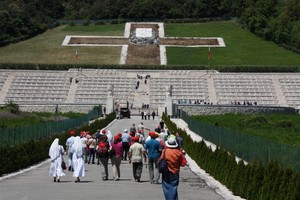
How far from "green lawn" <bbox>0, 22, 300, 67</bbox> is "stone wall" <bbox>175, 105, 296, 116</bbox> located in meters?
19.7

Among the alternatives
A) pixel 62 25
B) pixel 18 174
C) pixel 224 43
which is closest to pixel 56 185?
pixel 18 174

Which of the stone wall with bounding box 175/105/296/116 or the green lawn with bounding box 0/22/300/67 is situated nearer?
the stone wall with bounding box 175/105/296/116

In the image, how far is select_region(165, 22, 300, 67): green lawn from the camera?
92750 mm

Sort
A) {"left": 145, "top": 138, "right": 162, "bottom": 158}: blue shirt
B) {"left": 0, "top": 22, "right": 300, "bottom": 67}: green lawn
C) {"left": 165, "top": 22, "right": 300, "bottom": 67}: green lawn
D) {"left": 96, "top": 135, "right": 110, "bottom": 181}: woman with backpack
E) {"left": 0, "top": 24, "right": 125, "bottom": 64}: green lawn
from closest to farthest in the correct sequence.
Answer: {"left": 145, "top": 138, "right": 162, "bottom": 158}: blue shirt
{"left": 96, "top": 135, "right": 110, "bottom": 181}: woman with backpack
{"left": 0, "top": 24, "right": 125, "bottom": 64}: green lawn
{"left": 0, "top": 22, "right": 300, "bottom": 67}: green lawn
{"left": 165, "top": 22, "right": 300, "bottom": 67}: green lawn

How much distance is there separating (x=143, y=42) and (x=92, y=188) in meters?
87.4

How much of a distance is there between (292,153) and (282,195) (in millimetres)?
5132

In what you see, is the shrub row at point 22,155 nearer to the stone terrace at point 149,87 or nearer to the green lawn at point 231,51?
the stone terrace at point 149,87

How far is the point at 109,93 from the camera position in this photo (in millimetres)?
71062

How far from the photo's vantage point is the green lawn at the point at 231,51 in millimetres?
92750

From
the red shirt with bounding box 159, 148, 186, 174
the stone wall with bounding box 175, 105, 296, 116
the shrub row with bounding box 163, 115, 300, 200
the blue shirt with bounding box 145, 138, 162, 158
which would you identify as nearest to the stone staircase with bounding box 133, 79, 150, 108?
the stone wall with bounding box 175, 105, 296, 116

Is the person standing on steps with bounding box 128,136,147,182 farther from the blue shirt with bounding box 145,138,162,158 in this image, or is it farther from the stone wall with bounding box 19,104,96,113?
the stone wall with bounding box 19,104,96,113

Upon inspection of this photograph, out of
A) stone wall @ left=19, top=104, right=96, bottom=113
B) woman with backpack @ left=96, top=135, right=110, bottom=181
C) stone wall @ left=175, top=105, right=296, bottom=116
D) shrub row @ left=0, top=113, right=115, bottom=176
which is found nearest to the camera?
woman with backpack @ left=96, top=135, right=110, bottom=181

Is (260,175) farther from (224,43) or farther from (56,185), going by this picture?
(224,43)

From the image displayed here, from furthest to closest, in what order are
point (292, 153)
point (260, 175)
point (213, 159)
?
point (213, 159)
point (292, 153)
point (260, 175)
